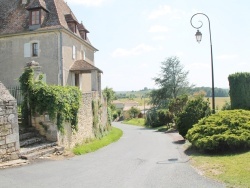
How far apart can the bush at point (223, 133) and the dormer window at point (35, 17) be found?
17575mm

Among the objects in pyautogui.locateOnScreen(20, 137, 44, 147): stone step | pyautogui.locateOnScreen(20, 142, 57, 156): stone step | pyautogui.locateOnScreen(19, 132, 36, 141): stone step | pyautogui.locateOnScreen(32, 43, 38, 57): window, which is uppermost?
pyautogui.locateOnScreen(32, 43, 38, 57): window

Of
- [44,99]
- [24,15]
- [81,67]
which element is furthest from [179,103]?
[44,99]

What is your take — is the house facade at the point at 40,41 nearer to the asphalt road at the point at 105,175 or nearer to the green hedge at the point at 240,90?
the green hedge at the point at 240,90

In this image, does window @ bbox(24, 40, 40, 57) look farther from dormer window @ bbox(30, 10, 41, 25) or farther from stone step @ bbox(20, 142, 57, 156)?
stone step @ bbox(20, 142, 57, 156)

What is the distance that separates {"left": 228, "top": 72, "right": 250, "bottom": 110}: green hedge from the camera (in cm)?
2067

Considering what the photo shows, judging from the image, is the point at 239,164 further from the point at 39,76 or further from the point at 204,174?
the point at 39,76

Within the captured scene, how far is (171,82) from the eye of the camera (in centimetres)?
5919

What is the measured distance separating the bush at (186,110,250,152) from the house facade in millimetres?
14430

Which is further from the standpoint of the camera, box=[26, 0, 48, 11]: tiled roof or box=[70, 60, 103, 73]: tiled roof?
box=[70, 60, 103, 73]: tiled roof

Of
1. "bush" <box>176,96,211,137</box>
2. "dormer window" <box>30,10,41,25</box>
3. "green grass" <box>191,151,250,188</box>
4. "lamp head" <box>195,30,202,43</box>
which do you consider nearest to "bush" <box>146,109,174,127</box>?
"bush" <box>176,96,211,137</box>

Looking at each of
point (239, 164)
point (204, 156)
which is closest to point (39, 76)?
point (204, 156)

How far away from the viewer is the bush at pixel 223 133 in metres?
12.0

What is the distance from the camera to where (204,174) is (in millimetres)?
9484

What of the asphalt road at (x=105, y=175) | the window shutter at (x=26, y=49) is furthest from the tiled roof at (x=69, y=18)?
the asphalt road at (x=105, y=175)
